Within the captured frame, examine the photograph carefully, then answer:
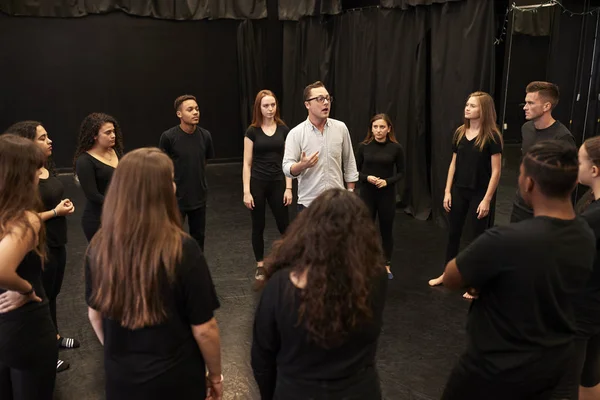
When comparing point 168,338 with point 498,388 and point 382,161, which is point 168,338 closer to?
point 498,388

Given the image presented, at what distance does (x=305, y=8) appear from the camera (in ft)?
25.3

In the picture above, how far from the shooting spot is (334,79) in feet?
24.2

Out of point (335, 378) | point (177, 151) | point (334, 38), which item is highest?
point (334, 38)

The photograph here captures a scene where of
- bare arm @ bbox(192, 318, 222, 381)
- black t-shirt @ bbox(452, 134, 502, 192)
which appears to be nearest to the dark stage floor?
black t-shirt @ bbox(452, 134, 502, 192)

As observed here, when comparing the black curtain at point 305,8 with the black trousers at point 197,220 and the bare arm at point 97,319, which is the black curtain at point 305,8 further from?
the bare arm at point 97,319

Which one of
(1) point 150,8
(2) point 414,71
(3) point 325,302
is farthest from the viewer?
(1) point 150,8

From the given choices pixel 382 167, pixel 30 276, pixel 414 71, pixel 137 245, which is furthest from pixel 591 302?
pixel 414 71

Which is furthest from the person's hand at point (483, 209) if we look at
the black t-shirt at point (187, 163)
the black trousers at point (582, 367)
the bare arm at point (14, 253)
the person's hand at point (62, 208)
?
the bare arm at point (14, 253)

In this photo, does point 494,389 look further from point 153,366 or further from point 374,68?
point 374,68

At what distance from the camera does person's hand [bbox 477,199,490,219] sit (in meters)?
3.69

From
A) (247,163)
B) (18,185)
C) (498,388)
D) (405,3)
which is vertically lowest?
(498,388)

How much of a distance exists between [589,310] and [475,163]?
6.10 ft

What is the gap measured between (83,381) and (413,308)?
221 cm

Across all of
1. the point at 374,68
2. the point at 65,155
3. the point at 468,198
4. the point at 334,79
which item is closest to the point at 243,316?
the point at 468,198
